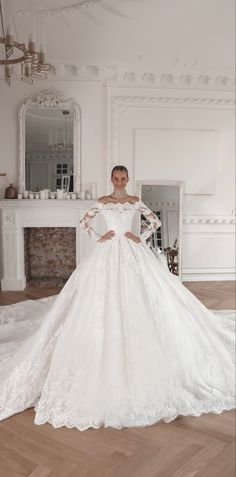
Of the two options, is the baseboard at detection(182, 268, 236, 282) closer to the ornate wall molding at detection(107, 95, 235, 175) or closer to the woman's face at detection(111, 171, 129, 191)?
the ornate wall molding at detection(107, 95, 235, 175)

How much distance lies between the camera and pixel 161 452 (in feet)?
7.83

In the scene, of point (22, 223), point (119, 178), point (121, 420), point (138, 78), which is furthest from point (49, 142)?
point (121, 420)

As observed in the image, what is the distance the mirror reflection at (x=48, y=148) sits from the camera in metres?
6.84

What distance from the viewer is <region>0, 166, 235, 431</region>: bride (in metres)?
2.76

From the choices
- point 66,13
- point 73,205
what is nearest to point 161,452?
point 66,13

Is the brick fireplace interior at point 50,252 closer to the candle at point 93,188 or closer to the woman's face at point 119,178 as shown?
the candle at point 93,188

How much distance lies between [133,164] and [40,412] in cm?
496

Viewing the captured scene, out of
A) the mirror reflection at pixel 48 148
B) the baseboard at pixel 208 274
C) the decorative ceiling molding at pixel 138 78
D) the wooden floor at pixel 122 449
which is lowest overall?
the wooden floor at pixel 122 449

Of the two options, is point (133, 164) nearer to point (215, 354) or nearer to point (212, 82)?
point (212, 82)

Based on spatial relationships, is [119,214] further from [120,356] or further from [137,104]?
[137,104]

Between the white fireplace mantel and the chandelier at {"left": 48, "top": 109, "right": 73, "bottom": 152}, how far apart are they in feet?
2.81

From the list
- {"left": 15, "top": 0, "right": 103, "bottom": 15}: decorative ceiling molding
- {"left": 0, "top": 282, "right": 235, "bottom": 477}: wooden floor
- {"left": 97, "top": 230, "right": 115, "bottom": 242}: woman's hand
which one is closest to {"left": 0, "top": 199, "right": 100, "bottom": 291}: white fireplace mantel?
{"left": 15, "top": 0, "right": 103, "bottom": 15}: decorative ceiling molding

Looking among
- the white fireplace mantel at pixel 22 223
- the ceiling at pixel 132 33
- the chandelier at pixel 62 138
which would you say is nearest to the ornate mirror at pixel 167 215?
the white fireplace mantel at pixel 22 223

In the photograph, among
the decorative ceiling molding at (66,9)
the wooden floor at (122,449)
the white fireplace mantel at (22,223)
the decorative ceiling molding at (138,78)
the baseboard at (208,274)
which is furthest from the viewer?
the baseboard at (208,274)
